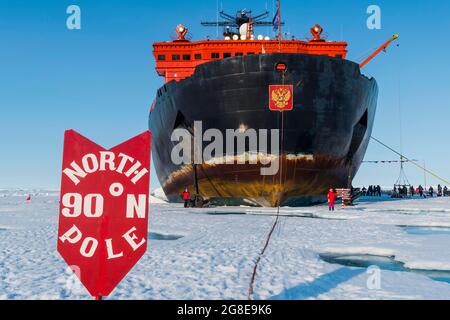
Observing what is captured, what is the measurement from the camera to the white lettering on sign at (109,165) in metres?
2.87

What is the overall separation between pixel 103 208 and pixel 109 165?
1.16ft

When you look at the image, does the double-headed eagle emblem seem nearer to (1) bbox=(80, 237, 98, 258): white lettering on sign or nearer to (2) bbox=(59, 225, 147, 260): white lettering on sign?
(2) bbox=(59, 225, 147, 260): white lettering on sign

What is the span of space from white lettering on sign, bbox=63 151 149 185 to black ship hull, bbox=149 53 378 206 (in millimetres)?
13092

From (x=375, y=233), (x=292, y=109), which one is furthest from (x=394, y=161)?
(x=375, y=233)

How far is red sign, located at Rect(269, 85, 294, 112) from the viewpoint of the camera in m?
15.4

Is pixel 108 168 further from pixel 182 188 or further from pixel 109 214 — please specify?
pixel 182 188

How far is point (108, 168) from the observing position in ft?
9.47

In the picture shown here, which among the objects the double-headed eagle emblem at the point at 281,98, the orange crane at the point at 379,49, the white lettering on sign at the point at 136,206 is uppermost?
A: the orange crane at the point at 379,49

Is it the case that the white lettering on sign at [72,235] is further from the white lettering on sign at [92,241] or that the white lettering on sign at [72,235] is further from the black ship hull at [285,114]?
the black ship hull at [285,114]

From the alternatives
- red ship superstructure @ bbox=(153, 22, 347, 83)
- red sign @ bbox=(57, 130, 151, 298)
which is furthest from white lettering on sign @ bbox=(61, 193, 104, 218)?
red ship superstructure @ bbox=(153, 22, 347, 83)

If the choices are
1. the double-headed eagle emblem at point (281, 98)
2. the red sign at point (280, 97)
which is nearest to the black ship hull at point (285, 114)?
the red sign at point (280, 97)

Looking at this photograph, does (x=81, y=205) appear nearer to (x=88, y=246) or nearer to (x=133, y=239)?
(x=88, y=246)

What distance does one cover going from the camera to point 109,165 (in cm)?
289
